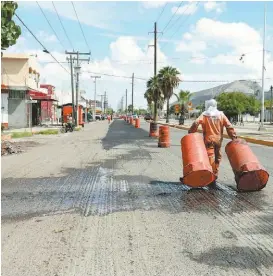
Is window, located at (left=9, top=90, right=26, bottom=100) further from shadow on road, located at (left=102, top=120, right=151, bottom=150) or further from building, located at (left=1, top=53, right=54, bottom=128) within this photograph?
shadow on road, located at (left=102, top=120, right=151, bottom=150)

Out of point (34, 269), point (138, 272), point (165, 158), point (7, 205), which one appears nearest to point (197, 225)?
point (138, 272)

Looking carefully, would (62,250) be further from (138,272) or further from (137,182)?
(137,182)

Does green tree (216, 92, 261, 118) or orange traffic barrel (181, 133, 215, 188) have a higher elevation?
green tree (216, 92, 261, 118)

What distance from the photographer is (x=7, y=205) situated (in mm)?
6664

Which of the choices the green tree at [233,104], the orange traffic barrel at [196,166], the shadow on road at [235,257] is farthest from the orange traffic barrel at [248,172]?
the green tree at [233,104]

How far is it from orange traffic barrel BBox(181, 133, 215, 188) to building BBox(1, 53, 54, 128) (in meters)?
30.1

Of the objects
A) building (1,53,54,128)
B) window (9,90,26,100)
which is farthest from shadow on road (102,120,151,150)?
window (9,90,26,100)

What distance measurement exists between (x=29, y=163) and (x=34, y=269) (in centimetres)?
877

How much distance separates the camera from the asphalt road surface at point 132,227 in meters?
Answer: 4.00

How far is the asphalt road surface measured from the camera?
400 centimetres

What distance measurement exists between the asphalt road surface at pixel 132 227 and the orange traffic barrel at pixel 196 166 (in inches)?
8.2

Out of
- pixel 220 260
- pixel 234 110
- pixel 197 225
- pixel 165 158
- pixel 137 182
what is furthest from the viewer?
pixel 234 110

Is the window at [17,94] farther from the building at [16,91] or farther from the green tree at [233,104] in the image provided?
the green tree at [233,104]

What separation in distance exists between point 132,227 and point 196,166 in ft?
8.01
